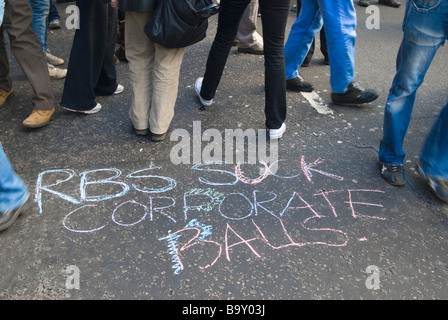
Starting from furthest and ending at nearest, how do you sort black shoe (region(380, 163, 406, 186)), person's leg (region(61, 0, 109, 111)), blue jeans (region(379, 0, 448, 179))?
person's leg (region(61, 0, 109, 111)) < black shoe (region(380, 163, 406, 186)) < blue jeans (region(379, 0, 448, 179))

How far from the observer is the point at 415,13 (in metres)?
2.38

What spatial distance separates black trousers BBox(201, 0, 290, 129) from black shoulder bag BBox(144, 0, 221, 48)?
0.35m

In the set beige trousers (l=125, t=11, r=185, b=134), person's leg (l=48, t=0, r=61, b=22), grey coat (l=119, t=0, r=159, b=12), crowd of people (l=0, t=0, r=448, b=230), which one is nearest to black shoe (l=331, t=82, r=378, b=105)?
crowd of people (l=0, t=0, r=448, b=230)

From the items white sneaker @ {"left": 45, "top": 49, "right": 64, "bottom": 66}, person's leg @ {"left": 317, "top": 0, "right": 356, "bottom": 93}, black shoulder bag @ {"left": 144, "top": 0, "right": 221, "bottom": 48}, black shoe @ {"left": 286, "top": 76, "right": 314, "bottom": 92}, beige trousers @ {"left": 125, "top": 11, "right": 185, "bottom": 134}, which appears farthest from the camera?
white sneaker @ {"left": 45, "top": 49, "right": 64, "bottom": 66}

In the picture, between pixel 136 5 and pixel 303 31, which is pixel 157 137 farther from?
pixel 303 31

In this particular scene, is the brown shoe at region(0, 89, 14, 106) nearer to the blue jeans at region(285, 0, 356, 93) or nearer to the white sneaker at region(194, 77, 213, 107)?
the white sneaker at region(194, 77, 213, 107)

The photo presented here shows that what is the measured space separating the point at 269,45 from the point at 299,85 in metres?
1.06

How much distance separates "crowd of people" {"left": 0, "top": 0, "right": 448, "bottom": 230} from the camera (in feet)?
7.98

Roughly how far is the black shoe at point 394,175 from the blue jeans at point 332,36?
1032 millimetres

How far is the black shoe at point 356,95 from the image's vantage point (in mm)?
3523

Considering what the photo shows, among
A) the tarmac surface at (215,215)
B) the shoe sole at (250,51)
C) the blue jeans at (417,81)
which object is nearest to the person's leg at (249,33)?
the shoe sole at (250,51)

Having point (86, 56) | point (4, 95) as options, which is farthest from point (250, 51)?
point (4, 95)

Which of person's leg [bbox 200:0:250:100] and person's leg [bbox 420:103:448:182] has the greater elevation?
person's leg [bbox 200:0:250:100]
